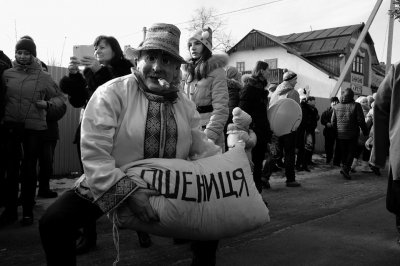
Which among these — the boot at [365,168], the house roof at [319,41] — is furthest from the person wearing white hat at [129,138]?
the house roof at [319,41]

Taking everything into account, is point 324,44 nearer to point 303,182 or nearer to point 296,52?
point 296,52

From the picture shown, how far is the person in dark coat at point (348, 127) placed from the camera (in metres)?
9.52

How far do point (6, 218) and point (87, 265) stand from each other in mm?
1687

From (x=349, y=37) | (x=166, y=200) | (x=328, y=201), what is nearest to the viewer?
(x=166, y=200)

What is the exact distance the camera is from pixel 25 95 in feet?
15.5

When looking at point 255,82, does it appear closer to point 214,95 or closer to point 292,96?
point 214,95

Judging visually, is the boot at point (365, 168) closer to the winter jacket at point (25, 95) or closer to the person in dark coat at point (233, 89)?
the person in dark coat at point (233, 89)

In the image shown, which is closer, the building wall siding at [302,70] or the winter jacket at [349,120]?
the winter jacket at [349,120]

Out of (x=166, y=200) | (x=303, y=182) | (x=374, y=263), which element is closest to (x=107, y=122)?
(x=166, y=200)

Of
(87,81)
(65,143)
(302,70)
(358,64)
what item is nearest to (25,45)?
(87,81)

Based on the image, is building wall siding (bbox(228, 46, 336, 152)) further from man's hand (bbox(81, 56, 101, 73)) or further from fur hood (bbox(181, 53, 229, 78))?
man's hand (bbox(81, 56, 101, 73))

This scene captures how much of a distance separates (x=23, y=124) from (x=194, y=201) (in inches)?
124

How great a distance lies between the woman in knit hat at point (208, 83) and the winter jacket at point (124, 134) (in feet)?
5.74

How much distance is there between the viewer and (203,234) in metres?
2.28
